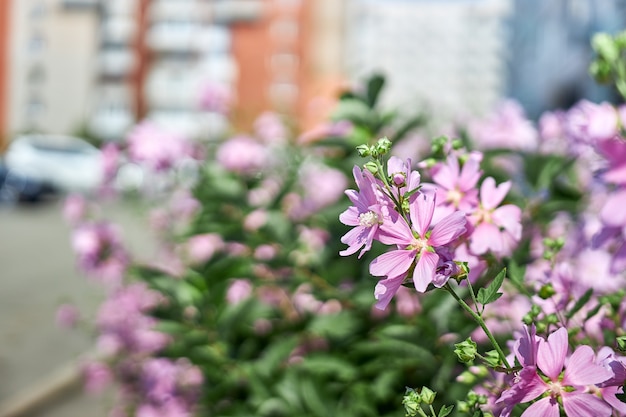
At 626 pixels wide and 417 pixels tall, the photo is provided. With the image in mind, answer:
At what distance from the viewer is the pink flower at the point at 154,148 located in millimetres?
2217

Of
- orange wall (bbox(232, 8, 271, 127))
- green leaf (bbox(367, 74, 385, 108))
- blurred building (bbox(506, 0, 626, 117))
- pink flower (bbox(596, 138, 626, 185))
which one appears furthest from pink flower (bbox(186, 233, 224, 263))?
orange wall (bbox(232, 8, 271, 127))

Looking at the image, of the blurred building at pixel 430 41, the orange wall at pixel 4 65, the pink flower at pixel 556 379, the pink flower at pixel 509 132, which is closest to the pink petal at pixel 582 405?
the pink flower at pixel 556 379

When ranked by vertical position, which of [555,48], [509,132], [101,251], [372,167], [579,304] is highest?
[372,167]

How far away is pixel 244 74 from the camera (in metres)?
46.3

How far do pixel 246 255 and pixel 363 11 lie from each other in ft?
230

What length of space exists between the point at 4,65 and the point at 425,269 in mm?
43241

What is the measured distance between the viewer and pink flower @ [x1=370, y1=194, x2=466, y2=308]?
725 mm

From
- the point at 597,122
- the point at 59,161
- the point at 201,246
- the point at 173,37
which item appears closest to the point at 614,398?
the point at 597,122

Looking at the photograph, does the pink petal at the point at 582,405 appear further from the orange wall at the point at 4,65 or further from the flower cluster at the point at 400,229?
the orange wall at the point at 4,65

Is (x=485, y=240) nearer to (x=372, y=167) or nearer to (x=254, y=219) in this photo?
(x=372, y=167)

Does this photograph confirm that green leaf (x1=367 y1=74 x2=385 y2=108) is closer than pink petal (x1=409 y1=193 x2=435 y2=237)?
No

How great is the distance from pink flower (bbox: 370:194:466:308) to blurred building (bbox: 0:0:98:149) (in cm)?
4274

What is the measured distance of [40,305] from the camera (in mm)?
6520

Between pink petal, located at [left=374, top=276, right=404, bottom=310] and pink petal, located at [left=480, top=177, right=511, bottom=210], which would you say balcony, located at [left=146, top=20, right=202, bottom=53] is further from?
pink petal, located at [left=374, top=276, right=404, bottom=310]
